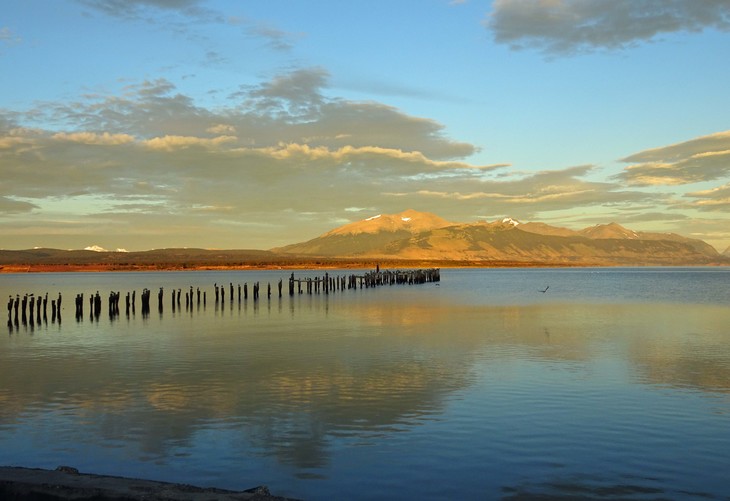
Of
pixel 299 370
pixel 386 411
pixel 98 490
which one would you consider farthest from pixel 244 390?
pixel 98 490

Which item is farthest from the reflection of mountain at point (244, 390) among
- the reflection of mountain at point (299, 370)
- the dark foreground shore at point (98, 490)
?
the dark foreground shore at point (98, 490)

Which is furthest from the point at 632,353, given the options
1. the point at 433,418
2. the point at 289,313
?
the point at 289,313

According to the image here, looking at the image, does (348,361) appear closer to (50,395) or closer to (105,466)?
(50,395)

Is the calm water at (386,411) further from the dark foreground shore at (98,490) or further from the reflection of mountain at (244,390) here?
the dark foreground shore at (98,490)

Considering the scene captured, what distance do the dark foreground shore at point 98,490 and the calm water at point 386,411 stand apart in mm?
2149

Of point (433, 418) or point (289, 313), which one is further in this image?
point (289, 313)

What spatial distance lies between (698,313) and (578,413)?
34973 millimetres

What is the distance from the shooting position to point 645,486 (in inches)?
401

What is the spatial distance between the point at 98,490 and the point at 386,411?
27.2 feet

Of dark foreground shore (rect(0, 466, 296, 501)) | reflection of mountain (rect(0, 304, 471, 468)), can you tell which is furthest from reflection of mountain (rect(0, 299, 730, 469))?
dark foreground shore (rect(0, 466, 296, 501))

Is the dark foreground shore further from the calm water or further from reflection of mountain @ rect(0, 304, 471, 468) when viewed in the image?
reflection of mountain @ rect(0, 304, 471, 468)

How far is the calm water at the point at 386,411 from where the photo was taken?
10750mm

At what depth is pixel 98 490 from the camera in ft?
25.9

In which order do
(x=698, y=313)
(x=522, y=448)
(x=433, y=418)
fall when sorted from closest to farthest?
(x=522, y=448), (x=433, y=418), (x=698, y=313)
